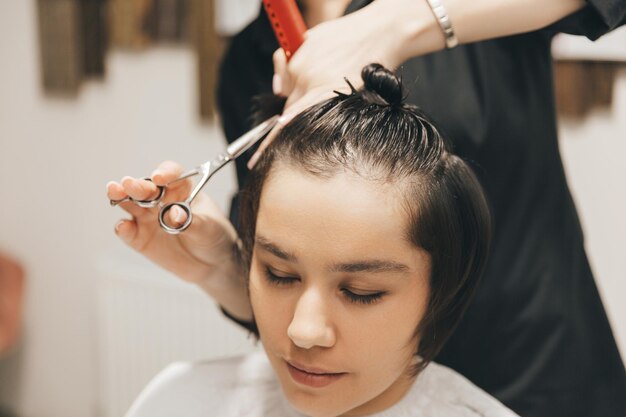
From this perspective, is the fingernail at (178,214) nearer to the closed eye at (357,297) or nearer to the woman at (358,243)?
the woman at (358,243)

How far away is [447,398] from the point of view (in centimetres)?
92

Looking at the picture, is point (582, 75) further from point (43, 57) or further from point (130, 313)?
point (43, 57)

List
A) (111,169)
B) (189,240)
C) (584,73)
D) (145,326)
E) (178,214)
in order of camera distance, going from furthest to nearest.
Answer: (111,169) → (145,326) → (584,73) → (189,240) → (178,214)

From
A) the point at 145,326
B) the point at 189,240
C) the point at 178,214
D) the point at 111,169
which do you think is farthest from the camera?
the point at 111,169

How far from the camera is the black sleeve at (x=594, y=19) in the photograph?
0.78m

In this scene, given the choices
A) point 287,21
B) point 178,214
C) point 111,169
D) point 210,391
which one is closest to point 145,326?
point 111,169

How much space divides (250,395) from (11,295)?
5.78 feet

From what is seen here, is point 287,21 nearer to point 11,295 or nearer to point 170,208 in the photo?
point 170,208

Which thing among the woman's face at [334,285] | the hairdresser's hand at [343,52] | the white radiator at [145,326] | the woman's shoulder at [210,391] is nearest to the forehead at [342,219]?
the woman's face at [334,285]

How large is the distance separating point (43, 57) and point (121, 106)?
0.99ft

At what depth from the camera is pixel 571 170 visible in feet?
5.33

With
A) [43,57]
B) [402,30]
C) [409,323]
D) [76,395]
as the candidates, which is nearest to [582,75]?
[402,30]

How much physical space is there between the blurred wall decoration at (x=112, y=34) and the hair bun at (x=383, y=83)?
1.25 m

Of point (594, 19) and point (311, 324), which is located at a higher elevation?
point (594, 19)
